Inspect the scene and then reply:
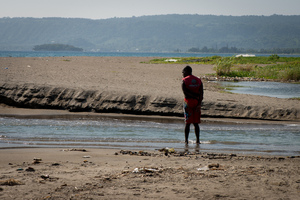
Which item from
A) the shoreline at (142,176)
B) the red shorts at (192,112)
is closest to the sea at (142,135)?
the red shorts at (192,112)

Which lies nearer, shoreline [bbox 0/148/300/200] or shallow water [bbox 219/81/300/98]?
shoreline [bbox 0/148/300/200]

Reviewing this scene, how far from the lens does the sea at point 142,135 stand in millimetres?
8359

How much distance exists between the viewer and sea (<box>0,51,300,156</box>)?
836cm

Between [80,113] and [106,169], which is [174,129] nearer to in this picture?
[80,113]

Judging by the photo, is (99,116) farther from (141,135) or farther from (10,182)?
(10,182)

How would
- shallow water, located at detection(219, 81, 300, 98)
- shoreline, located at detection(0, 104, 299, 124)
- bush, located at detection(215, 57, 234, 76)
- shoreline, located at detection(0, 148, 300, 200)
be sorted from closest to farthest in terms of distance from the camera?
1. shoreline, located at detection(0, 148, 300, 200)
2. shoreline, located at detection(0, 104, 299, 124)
3. shallow water, located at detection(219, 81, 300, 98)
4. bush, located at detection(215, 57, 234, 76)

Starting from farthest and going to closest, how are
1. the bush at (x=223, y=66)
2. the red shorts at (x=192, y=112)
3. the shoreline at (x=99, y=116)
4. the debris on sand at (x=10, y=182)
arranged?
the bush at (x=223, y=66) < the shoreline at (x=99, y=116) < the red shorts at (x=192, y=112) < the debris on sand at (x=10, y=182)

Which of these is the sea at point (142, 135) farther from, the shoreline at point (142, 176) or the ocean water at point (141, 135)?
the shoreline at point (142, 176)

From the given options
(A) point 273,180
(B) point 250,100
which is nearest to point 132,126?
(B) point 250,100

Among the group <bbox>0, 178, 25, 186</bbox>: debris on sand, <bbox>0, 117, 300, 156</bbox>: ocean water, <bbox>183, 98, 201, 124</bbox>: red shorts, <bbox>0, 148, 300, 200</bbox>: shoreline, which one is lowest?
<bbox>0, 117, 300, 156</bbox>: ocean water

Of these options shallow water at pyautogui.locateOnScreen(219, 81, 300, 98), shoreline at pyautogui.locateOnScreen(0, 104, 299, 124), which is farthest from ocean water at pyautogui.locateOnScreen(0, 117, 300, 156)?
shallow water at pyautogui.locateOnScreen(219, 81, 300, 98)

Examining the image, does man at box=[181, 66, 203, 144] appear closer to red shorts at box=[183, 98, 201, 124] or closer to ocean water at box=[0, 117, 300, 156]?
red shorts at box=[183, 98, 201, 124]

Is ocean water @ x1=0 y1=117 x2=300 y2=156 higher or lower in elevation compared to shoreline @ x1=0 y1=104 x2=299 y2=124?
lower

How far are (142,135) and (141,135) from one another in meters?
0.02
